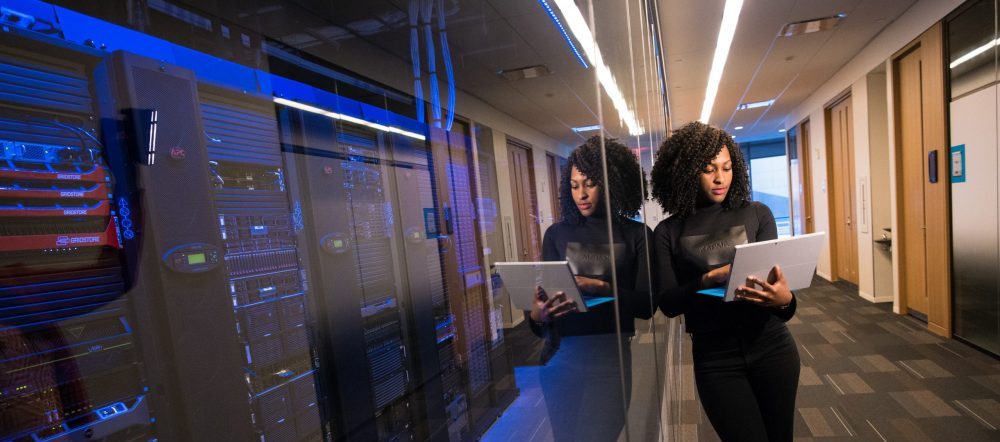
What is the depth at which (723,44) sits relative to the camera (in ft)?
11.8

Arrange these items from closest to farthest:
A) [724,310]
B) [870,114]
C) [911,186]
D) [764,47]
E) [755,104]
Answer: [724,310] < [911,186] < [764,47] < [870,114] < [755,104]

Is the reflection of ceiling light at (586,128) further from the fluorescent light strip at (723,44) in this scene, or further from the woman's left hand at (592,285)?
the fluorescent light strip at (723,44)

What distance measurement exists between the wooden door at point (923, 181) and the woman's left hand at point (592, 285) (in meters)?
3.52

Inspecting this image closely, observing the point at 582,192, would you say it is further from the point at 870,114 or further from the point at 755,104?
the point at 755,104

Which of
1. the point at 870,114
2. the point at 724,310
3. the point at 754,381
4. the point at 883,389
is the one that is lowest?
the point at 883,389

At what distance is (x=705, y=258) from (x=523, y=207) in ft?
2.68

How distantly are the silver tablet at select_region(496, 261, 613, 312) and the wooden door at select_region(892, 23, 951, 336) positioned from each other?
11.9ft

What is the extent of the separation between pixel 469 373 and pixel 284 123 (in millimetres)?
435

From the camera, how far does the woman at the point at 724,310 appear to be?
1154 millimetres

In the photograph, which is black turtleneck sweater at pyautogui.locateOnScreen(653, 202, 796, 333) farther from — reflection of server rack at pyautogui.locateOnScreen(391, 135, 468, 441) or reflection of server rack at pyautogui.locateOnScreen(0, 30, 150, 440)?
reflection of server rack at pyautogui.locateOnScreen(0, 30, 150, 440)

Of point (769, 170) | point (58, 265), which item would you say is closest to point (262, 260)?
point (58, 265)

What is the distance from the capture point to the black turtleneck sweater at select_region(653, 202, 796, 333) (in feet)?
3.82

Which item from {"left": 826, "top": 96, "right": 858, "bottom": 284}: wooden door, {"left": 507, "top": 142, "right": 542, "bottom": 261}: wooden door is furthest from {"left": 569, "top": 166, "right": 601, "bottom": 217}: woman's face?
{"left": 826, "top": 96, "right": 858, "bottom": 284}: wooden door

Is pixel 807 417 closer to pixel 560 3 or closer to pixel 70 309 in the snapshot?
pixel 560 3
